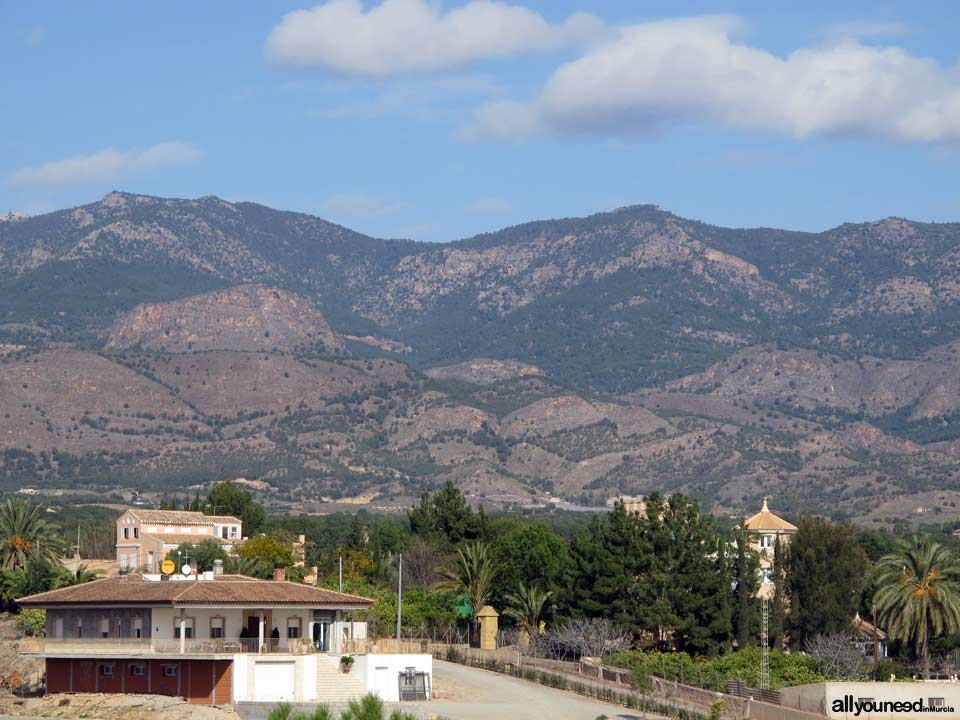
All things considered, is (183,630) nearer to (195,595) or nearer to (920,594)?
(195,595)

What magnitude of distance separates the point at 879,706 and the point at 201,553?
58092mm

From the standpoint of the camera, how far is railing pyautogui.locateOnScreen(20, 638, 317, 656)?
77625 mm

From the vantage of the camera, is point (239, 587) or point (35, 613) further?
point (35, 613)

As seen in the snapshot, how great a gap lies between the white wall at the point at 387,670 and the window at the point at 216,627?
6184 mm

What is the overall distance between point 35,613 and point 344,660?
24.7 m

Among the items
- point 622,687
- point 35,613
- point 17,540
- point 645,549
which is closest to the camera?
point 622,687

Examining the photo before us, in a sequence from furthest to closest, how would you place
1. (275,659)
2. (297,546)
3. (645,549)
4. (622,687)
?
(297,546) < (645,549) < (622,687) < (275,659)

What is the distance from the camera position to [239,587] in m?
81.6

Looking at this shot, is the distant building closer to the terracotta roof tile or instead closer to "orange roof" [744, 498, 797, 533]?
"orange roof" [744, 498, 797, 533]

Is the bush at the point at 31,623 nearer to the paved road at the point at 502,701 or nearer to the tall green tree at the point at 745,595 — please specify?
the paved road at the point at 502,701

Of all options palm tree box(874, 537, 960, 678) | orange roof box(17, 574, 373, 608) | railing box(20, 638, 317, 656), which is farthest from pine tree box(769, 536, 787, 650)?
railing box(20, 638, 317, 656)

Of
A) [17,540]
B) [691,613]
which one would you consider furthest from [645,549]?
[17,540]

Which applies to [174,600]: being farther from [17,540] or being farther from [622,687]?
[17,540]

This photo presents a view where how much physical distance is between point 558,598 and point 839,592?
54.9 ft
